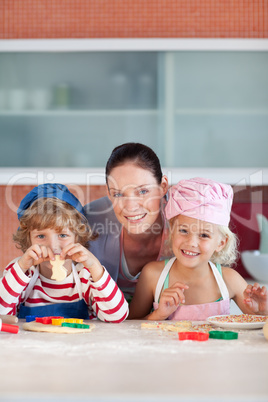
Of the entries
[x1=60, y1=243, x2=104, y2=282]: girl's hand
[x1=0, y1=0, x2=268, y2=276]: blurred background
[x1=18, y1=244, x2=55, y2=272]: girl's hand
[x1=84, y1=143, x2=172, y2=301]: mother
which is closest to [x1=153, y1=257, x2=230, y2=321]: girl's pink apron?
[x1=84, y1=143, x2=172, y2=301]: mother

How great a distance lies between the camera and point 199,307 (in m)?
1.42

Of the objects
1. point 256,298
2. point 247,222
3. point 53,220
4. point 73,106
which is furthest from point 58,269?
point 247,222

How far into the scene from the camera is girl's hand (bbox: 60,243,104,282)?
124 cm

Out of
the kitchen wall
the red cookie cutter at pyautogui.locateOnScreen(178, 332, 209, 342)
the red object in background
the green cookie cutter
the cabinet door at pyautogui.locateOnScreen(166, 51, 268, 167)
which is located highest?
the kitchen wall

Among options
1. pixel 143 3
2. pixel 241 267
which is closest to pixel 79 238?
pixel 241 267

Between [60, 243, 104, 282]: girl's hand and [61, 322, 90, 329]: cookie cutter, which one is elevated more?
[60, 243, 104, 282]: girl's hand

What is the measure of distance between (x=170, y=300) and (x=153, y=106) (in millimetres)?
1326

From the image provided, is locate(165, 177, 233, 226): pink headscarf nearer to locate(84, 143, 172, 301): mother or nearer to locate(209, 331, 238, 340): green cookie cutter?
locate(84, 143, 172, 301): mother

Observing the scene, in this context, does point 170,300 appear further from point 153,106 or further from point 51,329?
point 153,106

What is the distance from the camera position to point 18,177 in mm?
2451

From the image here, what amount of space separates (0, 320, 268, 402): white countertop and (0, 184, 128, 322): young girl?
0.25 meters

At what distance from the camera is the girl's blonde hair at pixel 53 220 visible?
4.62 feet

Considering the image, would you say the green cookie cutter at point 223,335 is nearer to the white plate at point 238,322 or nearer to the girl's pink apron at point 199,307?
the white plate at point 238,322

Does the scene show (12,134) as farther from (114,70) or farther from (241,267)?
(241,267)
